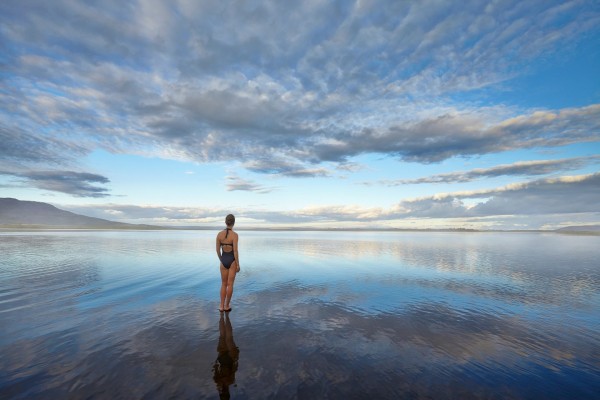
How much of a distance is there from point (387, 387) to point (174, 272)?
18.5 meters

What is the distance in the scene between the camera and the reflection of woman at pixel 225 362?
238 inches

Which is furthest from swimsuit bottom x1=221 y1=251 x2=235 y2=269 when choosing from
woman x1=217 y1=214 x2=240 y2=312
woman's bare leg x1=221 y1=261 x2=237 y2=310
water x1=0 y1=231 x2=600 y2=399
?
water x1=0 y1=231 x2=600 y2=399

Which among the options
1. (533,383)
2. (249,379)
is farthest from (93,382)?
(533,383)

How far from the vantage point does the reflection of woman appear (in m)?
6.04

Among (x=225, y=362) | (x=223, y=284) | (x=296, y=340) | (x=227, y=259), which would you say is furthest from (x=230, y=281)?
(x=225, y=362)

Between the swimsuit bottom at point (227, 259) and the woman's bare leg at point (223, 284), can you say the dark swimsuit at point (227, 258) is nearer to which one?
the swimsuit bottom at point (227, 259)

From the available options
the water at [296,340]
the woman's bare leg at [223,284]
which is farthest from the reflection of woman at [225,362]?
the woman's bare leg at [223,284]

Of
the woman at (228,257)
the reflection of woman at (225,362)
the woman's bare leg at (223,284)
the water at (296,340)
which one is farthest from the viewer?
the woman at (228,257)

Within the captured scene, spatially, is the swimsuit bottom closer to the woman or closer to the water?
the woman

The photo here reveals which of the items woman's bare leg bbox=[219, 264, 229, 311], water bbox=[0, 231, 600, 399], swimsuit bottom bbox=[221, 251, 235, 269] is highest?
swimsuit bottom bbox=[221, 251, 235, 269]

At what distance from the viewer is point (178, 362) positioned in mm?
6984

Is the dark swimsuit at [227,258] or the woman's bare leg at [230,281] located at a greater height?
the dark swimsuit at [227,258]

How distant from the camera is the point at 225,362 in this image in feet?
23.2

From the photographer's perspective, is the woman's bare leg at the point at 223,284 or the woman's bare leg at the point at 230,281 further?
the woman's bare leg at the point at 230,281
